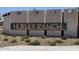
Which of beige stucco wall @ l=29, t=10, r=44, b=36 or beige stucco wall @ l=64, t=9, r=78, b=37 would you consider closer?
beige stucco wall @ l=64, t=9, r=78, b=37

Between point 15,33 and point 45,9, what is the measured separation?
6558 millimetres

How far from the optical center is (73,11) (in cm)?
3797

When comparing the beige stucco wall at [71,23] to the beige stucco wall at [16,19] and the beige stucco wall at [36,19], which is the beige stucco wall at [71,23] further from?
the beige stucco wall at [16,19]

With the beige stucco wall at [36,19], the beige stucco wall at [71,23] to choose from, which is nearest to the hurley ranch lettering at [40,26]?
the beige stucco wall at [36,19]

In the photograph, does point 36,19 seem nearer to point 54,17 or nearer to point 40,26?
point 40,26

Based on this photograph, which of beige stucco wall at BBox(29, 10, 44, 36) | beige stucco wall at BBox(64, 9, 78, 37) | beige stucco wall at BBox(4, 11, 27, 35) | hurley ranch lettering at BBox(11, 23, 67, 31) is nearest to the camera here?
beige stucco wall at BBox(64, 9, 78, 37)

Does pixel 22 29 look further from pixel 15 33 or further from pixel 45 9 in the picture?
pixel 45 9

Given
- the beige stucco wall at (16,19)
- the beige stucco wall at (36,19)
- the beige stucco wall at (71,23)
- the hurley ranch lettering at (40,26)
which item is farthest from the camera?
the beige stucco wall at (16,19)

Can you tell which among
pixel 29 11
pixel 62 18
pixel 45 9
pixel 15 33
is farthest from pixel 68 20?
pixel 15 33

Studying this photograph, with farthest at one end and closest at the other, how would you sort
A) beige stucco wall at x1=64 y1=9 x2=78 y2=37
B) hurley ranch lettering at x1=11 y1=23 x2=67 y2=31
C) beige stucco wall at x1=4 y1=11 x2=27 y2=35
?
beige stucco wall at x1=4 y1=11 x2=27 y2=35 → hurley ranch lettering at x1=11 y1=23 x2=67 y2=31 → beige stucco wall at x1=64 y1=9 x2=78 y2=37

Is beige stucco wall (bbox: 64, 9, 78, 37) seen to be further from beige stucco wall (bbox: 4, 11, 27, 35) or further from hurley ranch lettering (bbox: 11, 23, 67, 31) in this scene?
beige stucco wall (bbox: 4, 11, 27, 35)

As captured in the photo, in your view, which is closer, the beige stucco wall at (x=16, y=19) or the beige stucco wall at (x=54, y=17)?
the beige stucco wall at (x=54, y=17)

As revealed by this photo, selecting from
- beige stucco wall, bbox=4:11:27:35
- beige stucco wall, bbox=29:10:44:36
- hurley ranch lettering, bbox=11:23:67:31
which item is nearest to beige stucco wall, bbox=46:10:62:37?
hurley ranch lettering, bbox=11:23:67:31

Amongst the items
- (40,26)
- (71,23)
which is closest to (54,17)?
(40,26)
